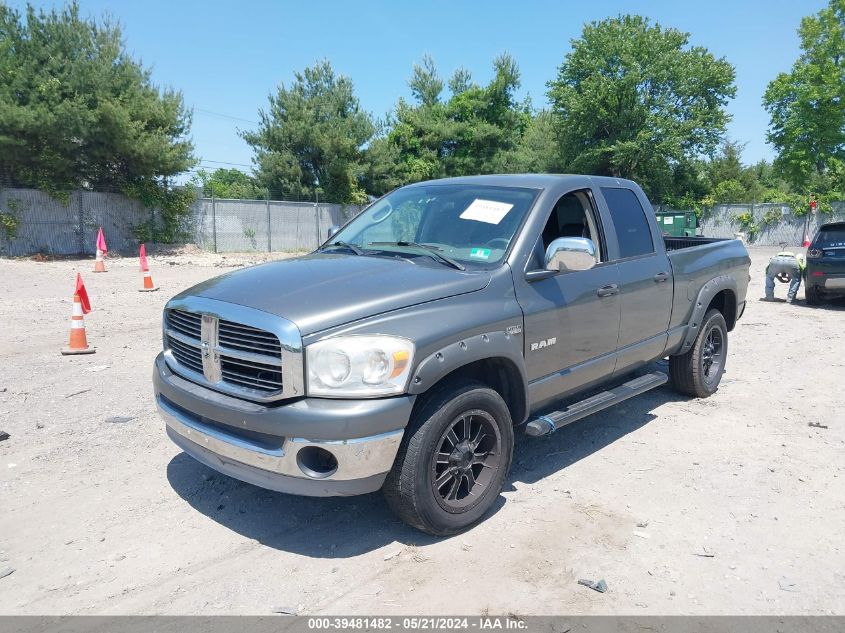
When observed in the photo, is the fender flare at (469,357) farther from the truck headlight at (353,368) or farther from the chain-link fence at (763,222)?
the chain-link fence at (763,222)

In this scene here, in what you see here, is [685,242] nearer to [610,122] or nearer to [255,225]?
[255,225]

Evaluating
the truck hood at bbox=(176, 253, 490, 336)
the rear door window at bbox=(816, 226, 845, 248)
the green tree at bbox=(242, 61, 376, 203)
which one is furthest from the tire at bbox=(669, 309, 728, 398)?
the green tree at bbox=(242, 61, 376, 203)

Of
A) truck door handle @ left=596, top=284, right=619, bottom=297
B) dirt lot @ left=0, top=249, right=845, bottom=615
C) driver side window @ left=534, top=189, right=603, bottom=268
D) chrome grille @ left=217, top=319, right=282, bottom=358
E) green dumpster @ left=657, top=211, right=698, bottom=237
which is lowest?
dirt lot @ left=0, top=249, right=845, bottom=615

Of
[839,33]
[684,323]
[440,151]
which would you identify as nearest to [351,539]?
[684,323]

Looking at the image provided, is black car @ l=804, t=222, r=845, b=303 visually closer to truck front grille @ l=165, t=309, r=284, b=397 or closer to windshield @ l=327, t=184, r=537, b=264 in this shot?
windshield @ l=327, t=184, r=537, b=264

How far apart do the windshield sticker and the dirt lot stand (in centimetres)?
181

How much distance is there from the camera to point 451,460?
11.5 ft

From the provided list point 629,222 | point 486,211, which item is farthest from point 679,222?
point 486,211

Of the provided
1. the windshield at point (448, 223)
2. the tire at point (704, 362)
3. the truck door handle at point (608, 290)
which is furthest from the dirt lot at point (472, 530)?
the windshield at point (448, 223)

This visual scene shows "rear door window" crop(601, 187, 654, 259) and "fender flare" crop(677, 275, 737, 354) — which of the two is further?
"fender flare" crop(677, 275, 737, 354)

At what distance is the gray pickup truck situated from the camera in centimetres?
308

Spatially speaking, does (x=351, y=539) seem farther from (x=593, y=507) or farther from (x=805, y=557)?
(x=805, y=557)

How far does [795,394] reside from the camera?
250 inches
